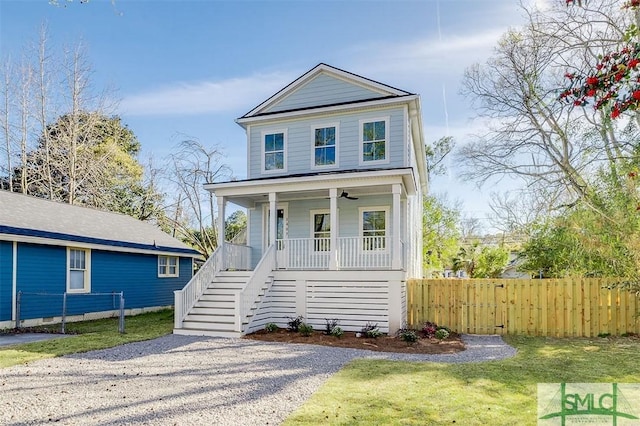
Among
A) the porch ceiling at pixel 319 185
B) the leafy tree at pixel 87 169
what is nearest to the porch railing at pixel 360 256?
the porch ceiling at pixel 319 185

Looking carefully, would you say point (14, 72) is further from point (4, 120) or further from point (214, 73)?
point (214, 73)

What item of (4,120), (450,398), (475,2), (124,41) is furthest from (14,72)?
(450,398)

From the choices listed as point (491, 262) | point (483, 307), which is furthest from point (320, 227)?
point (491, 262)

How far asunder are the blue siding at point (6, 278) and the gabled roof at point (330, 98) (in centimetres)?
802

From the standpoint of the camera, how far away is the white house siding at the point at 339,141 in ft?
45.3

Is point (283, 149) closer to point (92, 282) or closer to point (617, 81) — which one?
point (92, 282)

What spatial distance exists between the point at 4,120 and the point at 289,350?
24.9 m

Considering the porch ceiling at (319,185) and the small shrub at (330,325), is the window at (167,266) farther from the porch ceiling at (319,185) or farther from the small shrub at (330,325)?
the small shrub at (330,325)

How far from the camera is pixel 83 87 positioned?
2622 centimetres

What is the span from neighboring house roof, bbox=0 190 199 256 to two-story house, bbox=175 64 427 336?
4.68m

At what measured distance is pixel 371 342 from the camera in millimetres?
10062

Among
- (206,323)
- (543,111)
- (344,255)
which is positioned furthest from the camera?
(543,111)

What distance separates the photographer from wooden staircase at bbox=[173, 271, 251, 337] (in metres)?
11.0

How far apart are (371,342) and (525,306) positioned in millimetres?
4911
